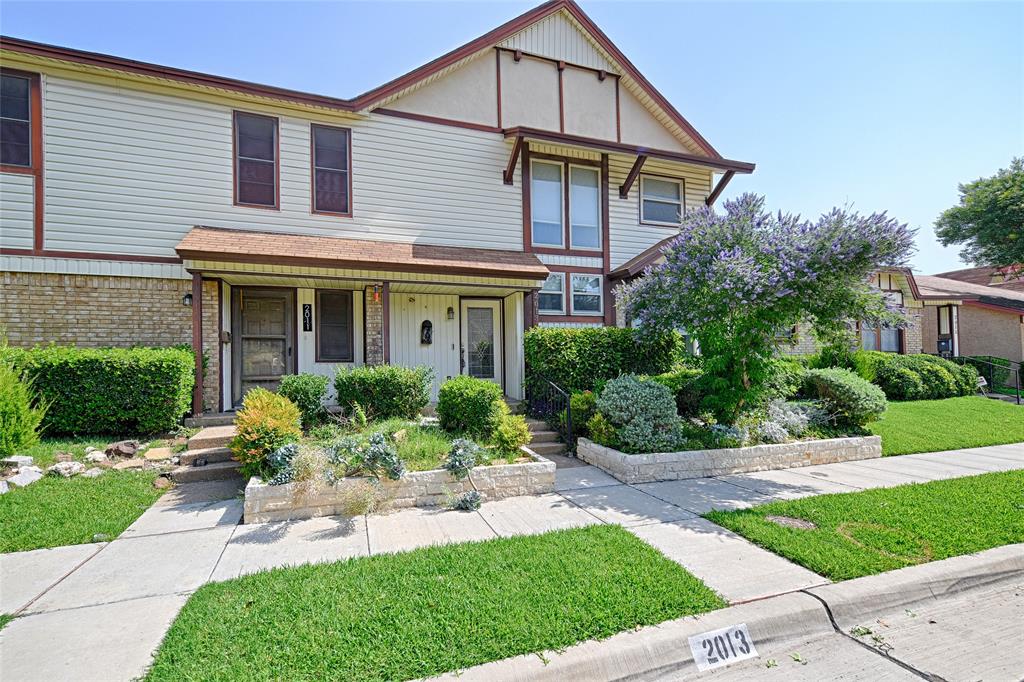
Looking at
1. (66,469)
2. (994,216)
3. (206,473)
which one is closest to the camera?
(66,469)

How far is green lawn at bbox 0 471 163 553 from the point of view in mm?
4430

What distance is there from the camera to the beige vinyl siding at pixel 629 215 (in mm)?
12125

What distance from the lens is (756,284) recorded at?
21.5 feet

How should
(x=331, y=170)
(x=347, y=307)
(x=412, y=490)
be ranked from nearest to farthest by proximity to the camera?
(x=412, y=490) → (x=331, y=170) → (x=347, y=307)

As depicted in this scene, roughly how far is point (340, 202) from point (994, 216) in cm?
2702

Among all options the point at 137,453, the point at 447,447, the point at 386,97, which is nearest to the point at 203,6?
the point at 386,97

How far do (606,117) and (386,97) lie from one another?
5812 millimetres

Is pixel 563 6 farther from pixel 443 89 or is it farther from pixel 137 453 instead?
pixel 137 453

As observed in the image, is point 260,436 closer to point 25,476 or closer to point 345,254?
point 25,476

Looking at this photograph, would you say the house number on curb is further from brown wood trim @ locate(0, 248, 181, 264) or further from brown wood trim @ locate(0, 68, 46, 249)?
brown wood trim @ locate(0, 68, 46, 249)

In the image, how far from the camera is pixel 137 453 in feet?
22.3

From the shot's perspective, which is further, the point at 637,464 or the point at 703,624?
the point at 637,464

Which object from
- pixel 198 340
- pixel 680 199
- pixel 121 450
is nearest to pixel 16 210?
pixel 198 340

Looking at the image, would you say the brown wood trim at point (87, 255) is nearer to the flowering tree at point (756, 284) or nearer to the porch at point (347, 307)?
the porch at point (347, 307)
